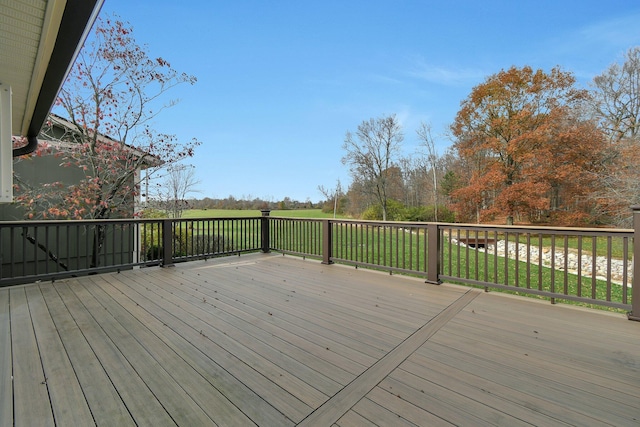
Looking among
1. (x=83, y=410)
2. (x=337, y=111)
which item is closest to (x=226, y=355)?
(x=83, y=410)

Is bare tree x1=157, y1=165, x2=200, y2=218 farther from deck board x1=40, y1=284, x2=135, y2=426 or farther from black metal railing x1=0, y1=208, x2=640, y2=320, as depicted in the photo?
deck board x1=40, y1=284, x2=135, y2=426

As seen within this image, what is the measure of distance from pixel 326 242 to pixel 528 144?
42.1ft

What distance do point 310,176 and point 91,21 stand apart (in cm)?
1793

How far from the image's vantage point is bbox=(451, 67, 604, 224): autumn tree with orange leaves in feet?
41.4

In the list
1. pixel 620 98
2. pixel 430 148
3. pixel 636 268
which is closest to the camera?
pixel 636 268

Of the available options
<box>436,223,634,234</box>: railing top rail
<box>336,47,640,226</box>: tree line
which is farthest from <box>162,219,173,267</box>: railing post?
<box>336,47,640,226</box>: tree line

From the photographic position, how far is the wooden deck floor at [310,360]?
58.9 inches

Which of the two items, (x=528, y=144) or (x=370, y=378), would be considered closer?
(x=370, y=378)

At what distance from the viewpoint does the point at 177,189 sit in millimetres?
9711

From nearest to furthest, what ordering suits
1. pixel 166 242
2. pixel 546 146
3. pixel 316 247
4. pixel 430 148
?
1. pixel 166 242
2. pixel 316 247
3. pixel 546 146
4. pixel 430 148

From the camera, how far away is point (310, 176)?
1923cm

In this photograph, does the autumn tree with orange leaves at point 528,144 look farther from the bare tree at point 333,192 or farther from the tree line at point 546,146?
the bare tree at point 333,192

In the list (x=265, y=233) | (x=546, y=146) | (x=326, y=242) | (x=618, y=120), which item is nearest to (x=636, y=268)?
(x=326, y=242)

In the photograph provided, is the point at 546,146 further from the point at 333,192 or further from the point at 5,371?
the point at 5,371
